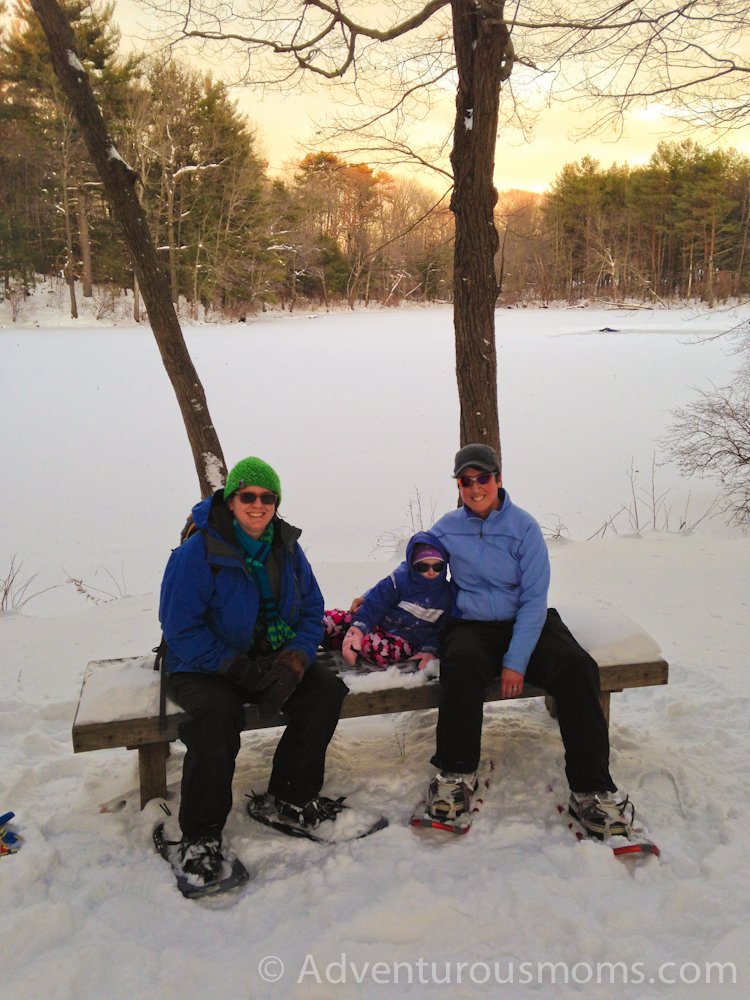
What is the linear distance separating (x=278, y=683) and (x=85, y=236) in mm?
26783

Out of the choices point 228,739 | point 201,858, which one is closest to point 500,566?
point 228,739

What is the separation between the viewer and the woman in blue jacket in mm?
2488

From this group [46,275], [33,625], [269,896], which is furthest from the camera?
[46,275]

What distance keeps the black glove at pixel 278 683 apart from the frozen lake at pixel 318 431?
13.8 feet

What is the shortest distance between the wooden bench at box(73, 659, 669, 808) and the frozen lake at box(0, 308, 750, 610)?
3.93 metres

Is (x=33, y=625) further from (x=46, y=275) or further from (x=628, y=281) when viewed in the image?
(x=628, y=281)

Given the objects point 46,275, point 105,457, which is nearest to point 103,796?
point 105,457

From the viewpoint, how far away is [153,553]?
7777 millimetres

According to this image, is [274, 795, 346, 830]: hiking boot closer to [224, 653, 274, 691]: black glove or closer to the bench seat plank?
the bench seat plank

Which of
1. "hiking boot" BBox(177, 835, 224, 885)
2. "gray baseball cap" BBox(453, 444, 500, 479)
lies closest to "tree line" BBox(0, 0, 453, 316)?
"gray baseball cap" BBox(453, 444, 500, 479)

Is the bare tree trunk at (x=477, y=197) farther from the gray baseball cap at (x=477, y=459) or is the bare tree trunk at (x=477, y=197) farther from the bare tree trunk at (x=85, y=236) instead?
the bare tree trunk at (x=85, y=236)

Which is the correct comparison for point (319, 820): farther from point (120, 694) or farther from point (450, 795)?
point (120, 694)

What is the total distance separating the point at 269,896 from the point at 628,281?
40.4 m

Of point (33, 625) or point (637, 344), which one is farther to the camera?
point (637, 344)
